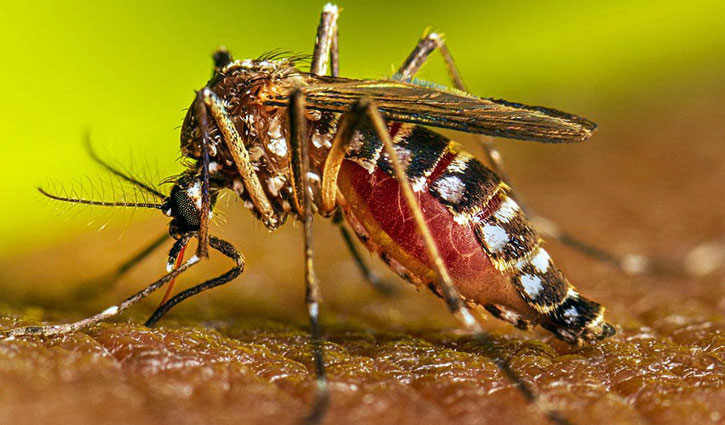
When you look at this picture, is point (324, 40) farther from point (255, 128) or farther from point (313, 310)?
point (313, 310)

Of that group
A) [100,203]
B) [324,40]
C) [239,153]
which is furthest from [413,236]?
[100,203]

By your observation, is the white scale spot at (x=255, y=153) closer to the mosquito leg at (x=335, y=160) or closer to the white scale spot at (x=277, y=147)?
the white scale spot at (x=277, y=147)

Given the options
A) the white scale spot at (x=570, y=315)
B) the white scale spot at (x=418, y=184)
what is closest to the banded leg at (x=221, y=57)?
the white scale spot at (x=418, y=184)

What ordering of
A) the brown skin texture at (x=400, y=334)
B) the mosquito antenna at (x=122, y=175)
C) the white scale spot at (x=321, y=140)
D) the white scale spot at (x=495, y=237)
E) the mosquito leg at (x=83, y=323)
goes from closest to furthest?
the brown skin texture at (x=400, y=334), the mosquito leg at (x=83, y=323), the white scale spot at (x=495, y=237), the white scale spot at (x=321, y=140), the mosquito antenna at (x=122, y=175)

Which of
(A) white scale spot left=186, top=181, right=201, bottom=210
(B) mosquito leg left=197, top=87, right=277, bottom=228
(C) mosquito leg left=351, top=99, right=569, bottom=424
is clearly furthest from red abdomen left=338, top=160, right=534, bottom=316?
(A) white scale spot left=186, top=181, right=201, bottom=210

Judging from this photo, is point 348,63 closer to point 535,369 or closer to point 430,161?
point 430,161

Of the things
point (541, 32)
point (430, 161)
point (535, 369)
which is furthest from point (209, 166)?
point (541, 32)
